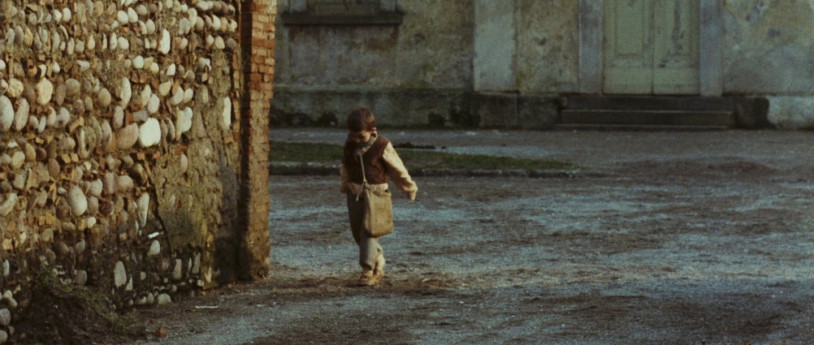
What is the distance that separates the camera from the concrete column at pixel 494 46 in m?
22.9

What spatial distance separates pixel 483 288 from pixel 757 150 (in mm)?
10365

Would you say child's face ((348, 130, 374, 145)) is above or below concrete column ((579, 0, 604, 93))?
below

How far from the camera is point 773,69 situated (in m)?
22.2

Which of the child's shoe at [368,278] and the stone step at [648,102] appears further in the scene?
the stone step at [648,102]

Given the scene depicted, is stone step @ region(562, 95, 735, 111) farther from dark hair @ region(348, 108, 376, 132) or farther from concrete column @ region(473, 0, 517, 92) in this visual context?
dark hair @ region(348, 108, 376, 132)

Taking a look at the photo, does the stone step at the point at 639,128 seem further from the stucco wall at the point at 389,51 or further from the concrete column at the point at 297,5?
the concrete column at the point at 297,5

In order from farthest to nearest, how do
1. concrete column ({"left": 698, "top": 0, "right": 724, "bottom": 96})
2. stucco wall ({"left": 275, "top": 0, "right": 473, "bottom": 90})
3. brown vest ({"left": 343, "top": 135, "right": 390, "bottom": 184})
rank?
stucco wall ({"left": 275, "top": 0, "right": 473, "bottom": 90}), concrete column ({"left": 698, "top": 0, "right": 724, "bottom": 96}), brown vest ({"left": 343, "top": 135, "right": 390, "bottom": 184})

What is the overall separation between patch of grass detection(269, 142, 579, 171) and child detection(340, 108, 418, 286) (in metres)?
6.78

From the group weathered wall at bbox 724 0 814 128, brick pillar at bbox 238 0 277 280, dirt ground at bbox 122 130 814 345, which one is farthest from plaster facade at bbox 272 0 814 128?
brick pillar at bbox 238 0 277 280

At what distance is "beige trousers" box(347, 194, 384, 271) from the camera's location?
26.8ft

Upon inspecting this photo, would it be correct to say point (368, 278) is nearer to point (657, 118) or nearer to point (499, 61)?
point (657, 118)

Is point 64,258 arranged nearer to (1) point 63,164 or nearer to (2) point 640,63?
(1) point 63,164

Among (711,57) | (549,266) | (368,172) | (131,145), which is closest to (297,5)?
(711,57)

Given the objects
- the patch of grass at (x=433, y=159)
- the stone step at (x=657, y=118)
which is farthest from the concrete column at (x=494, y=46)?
the patch of grass at (x=433, y=159)
